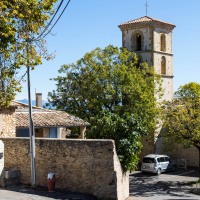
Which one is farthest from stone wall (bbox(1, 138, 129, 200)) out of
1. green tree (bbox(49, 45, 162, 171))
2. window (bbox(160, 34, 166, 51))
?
window (bbox(160, 34, 166, 51))

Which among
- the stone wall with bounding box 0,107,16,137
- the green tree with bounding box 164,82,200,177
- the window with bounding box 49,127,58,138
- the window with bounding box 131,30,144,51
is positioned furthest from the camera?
the window with bounding box 131,30,144,51

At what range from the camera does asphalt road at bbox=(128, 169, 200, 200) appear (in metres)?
24.2

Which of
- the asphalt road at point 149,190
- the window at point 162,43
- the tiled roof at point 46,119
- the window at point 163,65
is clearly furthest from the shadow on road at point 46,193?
the window at point 162,43

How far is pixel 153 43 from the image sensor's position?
40.9 metres

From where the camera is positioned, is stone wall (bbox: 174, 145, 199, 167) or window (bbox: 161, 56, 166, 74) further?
window (bbox: 161, 56, 166, 74)

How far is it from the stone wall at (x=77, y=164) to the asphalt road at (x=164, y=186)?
126 inches

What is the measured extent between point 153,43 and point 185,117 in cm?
1349

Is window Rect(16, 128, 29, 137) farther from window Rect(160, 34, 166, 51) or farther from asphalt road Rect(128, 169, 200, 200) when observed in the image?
window Rect(160, 34, 166, 51)

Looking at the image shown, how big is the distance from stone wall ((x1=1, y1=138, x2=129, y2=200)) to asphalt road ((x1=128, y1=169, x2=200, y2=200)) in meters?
3.19

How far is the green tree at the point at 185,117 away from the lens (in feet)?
94.1

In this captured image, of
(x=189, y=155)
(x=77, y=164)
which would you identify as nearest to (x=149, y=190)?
(x=77, y=164)

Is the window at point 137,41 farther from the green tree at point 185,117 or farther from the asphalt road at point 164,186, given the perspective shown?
the asphalt road at point 164,186

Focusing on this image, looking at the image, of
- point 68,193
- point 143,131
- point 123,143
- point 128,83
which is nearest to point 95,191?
point 68,193

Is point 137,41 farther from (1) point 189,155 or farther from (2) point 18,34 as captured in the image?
(2) point 18,34
